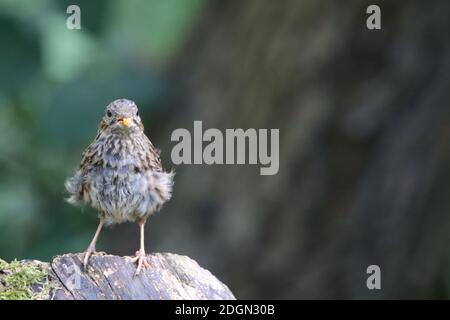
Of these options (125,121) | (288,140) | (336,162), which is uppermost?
(125,121)

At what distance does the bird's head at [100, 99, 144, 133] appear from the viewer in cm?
609

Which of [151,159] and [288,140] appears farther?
[288,140]

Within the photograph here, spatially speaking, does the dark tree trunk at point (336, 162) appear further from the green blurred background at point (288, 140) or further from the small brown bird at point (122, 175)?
the small brown bird at point (122, 175)

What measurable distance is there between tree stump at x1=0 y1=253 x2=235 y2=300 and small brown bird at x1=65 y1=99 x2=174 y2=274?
2.25 ft

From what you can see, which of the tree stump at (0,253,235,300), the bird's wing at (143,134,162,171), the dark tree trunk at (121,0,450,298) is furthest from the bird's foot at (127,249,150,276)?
the dark tree trunk at (121,0,450,298)

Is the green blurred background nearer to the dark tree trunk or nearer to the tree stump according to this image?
the dark tree trunk

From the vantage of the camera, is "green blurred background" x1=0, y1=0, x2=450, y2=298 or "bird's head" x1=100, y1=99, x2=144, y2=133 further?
"green blurred background" x1=0, y1=0, x2=450, y2=298

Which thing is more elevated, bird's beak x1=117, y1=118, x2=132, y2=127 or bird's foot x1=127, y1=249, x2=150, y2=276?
bird's beak x1=117, y1=118, x2=132, y2=127

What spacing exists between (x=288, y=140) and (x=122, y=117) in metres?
3.21

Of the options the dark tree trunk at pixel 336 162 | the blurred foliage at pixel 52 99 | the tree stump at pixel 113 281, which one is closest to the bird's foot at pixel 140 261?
the tree stump at pixel 113 281

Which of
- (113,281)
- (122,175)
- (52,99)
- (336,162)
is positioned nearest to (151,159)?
(122,175)

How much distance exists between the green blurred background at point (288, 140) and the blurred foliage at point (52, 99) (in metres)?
0.01

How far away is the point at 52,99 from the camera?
8773 mm

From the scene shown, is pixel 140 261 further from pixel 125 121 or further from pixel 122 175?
pixel 125 121
